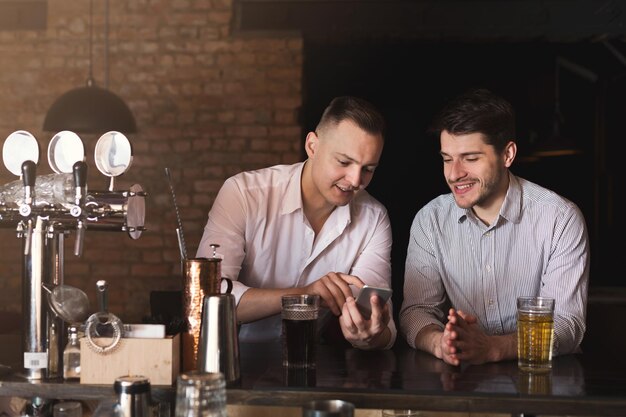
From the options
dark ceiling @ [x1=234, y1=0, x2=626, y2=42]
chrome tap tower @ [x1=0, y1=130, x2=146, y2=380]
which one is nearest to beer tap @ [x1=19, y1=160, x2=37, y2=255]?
chrome tap tower @ [x1=0, y1=130, x2=146, y2=380]

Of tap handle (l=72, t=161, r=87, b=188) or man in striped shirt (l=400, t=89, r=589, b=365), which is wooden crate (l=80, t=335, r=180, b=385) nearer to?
tap handle (l=72, t=161, r=87, b=188)

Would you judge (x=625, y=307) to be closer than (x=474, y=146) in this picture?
No

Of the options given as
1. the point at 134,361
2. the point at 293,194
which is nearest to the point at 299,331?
the point at 134,361

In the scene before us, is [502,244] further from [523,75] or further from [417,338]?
[523,75]

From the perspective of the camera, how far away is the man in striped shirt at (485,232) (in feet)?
8.41

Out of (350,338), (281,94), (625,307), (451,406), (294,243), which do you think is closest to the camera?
(451,406)

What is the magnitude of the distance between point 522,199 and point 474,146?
0.75 ft

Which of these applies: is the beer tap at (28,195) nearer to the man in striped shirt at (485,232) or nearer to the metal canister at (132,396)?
the metal canister at (132,396)

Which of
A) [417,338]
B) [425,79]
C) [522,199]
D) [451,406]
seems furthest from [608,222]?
[451,406]

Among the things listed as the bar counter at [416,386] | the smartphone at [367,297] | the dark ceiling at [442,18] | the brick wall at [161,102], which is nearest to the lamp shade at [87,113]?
the brick wall at [161,102]

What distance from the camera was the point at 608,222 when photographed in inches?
243

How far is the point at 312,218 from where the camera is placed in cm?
288

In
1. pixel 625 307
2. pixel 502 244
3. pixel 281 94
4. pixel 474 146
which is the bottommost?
pixel 625 307

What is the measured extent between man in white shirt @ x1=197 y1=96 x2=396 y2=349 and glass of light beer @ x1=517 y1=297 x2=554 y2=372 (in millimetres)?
750
